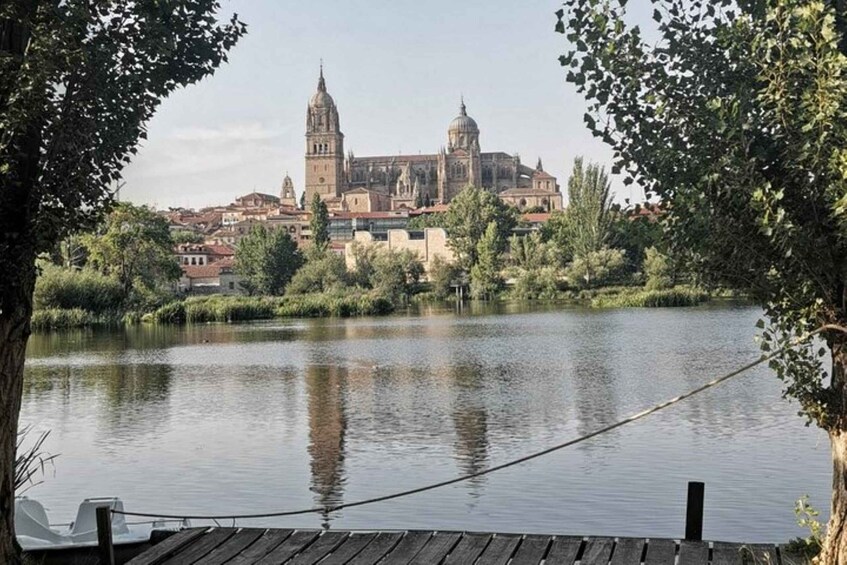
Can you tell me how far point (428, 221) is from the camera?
113250mm

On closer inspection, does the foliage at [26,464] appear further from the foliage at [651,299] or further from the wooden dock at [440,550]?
the foliage at [651,299]

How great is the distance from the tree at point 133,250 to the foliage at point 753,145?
53.6 meters

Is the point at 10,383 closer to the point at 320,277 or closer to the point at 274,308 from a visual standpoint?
the point at 274,308

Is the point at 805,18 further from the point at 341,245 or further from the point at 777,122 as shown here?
the point at 341,245

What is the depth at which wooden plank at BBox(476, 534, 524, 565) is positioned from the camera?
21.0ft

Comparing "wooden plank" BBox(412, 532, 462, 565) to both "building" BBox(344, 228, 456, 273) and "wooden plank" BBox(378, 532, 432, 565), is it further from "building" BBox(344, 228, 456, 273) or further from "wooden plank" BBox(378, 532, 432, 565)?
"building" BBox(344, 228, 456, 273)

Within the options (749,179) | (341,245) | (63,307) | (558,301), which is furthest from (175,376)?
(341,245)

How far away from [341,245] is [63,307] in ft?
201

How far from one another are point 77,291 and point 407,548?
49.0m

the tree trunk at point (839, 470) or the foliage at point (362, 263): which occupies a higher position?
the foliage at point (362, 263)

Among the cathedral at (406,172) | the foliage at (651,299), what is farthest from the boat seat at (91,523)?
the cathedral at (406,172)

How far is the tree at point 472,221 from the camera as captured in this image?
93.5 meters

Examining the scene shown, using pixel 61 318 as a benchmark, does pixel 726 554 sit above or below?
below

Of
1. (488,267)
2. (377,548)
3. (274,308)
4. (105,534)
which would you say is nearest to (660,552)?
(377,548)
